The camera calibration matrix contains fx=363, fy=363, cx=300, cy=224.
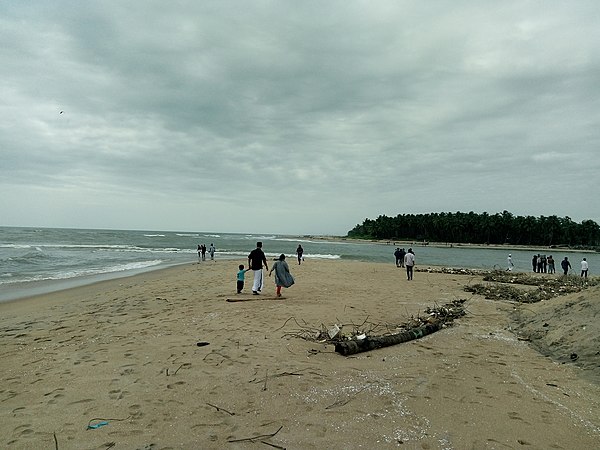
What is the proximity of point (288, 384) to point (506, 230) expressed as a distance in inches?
5050

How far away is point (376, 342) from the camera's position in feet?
24.4

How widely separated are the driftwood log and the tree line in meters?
120

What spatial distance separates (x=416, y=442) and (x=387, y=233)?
451 feet

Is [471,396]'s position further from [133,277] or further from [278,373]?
[133,277]

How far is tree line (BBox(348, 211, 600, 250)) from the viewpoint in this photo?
11275 cm

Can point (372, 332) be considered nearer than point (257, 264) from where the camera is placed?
Yes

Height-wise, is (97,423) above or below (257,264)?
below

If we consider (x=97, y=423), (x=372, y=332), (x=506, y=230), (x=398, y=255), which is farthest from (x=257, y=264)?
(x=506, y=230)

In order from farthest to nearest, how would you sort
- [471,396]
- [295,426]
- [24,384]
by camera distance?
[24,384], [471,396], [295,426]

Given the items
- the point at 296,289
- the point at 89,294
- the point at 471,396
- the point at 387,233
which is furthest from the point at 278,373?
the point at 387,233

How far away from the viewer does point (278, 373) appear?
5.95 m

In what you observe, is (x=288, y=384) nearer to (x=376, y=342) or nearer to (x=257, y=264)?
(x=376, y=342)

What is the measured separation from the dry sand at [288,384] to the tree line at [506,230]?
118 meters

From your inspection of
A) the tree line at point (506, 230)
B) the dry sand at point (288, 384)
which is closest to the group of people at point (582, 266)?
the dry sand at point (288, 384)
